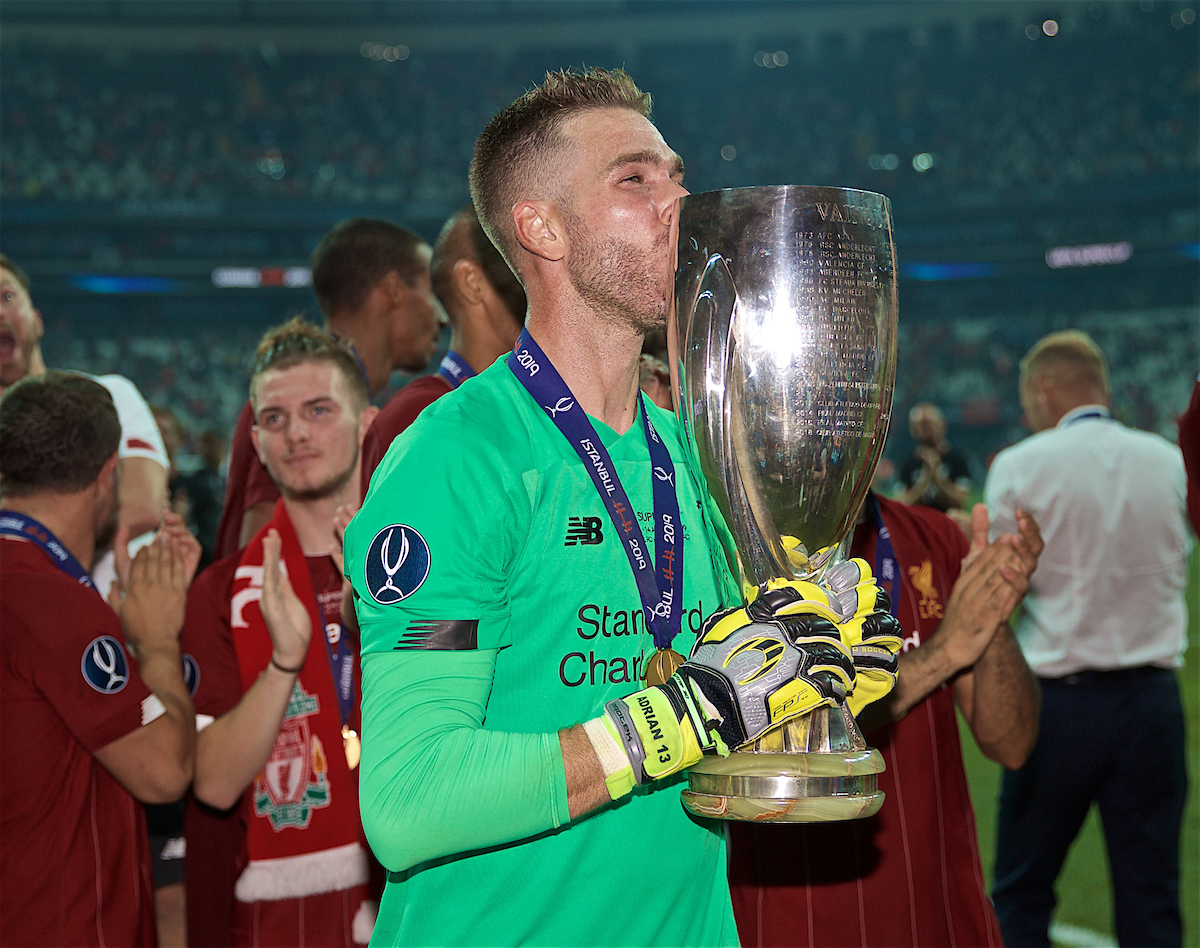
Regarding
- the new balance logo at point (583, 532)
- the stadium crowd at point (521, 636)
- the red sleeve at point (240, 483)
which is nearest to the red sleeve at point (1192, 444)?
the stadium crowd at point (521, 636)

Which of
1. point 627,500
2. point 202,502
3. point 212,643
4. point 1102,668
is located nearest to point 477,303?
point 212,643

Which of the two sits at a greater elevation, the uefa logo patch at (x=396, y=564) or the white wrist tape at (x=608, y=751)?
the uefa logo patch at (x=396, y=564)

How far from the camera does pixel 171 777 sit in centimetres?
245

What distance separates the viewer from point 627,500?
1.52 metres

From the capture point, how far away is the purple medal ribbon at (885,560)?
2.31 m

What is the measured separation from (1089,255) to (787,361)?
30572 millimetres

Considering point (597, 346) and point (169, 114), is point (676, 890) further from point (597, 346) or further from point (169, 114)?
point (169, 114)

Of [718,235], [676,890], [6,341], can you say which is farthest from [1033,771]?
[6,341]

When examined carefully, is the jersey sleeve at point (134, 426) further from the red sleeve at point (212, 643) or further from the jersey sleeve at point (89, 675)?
the jersey sleeve at point (89, 675)

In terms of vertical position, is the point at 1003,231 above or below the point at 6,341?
above

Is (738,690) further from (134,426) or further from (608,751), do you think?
(134,426)

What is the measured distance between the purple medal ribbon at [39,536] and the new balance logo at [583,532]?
1.52 meters

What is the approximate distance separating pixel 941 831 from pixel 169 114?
3006 centimetres

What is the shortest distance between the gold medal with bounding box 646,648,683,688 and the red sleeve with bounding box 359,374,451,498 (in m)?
1.21
